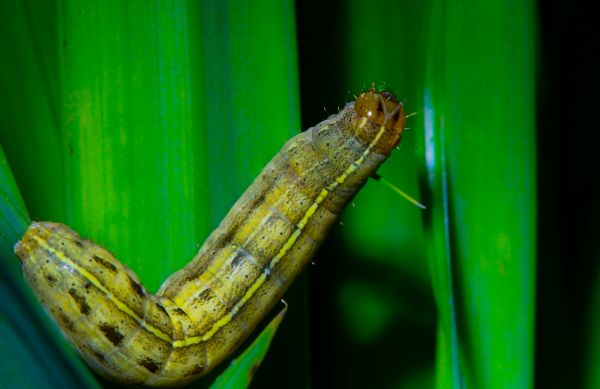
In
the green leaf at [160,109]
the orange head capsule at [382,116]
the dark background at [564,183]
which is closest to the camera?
the green leaf at [160,109]

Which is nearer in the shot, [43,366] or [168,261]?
[43,366]

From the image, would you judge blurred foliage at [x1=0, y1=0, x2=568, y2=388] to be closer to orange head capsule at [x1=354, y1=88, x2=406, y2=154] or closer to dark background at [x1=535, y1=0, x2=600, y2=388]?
orange head capsule at [x1=354, y1=88, x2=406, y2=154]

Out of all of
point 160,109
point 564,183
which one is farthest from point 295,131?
point 564,183

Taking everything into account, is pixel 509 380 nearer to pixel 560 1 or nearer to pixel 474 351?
pixel 474 351

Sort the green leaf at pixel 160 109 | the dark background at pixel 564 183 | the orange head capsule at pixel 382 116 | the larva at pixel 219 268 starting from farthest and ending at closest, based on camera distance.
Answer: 1. the dark background at pixel 564 183
2. the orange head capsule at pixel 382 116
3. the larva at pixel 219 268
4. the green leaf at pixel 160 109

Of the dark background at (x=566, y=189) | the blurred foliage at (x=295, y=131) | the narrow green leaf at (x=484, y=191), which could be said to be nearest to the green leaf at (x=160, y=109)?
the blurred foliage at (x=295, y=131)

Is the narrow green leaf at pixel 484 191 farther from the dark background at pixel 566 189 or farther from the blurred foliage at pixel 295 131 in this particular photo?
the dark background at pixel 566 189

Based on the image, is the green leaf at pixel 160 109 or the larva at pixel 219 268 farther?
the larva at pixel 219 268

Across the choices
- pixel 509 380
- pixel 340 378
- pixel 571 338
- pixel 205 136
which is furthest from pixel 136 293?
pixel 571 338

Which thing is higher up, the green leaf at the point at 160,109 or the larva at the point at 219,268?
the green leaf at the point at 160,109
